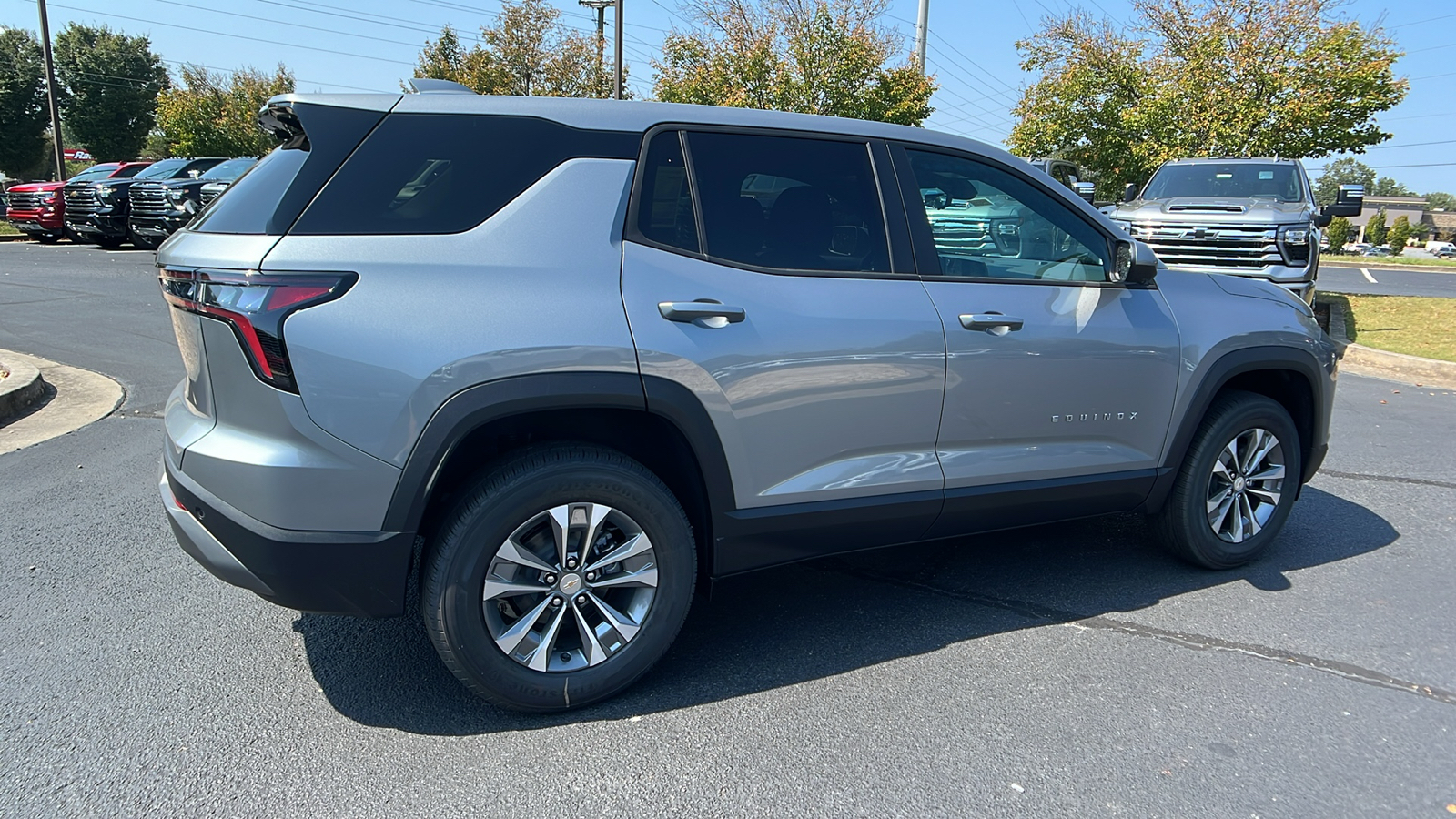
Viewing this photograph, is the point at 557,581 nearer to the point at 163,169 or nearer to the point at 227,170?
the point at 227,170

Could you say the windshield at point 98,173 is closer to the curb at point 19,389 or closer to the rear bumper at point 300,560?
the curb at point 19,389

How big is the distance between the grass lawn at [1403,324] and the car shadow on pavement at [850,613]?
6928mm

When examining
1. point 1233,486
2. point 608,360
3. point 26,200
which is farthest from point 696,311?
point 26,200

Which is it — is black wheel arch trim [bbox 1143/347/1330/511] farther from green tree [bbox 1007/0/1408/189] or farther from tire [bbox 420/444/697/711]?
green tree [bbox 1007/0/1408/189]

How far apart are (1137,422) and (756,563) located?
175 centimetres

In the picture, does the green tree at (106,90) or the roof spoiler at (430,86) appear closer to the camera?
the roof spoiler at (430,86)

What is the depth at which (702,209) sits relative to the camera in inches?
122

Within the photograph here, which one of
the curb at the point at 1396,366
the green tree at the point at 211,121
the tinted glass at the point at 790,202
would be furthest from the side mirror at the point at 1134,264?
the green tree at the point at 211,121

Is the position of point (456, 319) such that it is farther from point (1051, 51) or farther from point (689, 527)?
point (1051, 51)

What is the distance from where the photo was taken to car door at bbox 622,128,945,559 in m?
2.94

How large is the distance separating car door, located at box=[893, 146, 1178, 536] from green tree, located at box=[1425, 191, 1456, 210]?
17967cm

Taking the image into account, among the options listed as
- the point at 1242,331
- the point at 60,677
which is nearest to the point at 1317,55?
the point at 1242,331

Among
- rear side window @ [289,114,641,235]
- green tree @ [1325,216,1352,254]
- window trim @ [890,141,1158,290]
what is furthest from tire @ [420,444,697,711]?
green tree @ [1325,216,1352,254]

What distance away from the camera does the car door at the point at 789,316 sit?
294 cm
